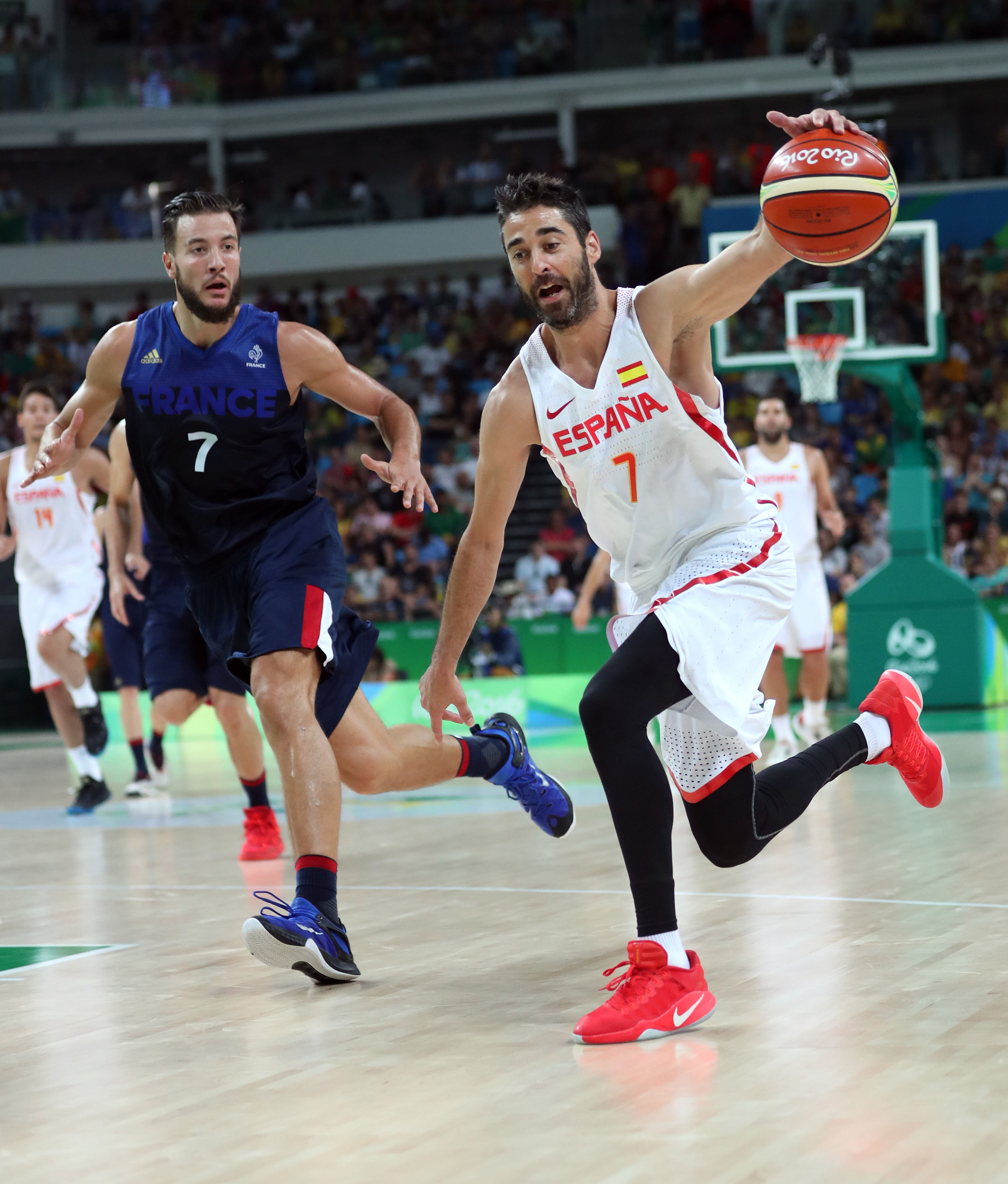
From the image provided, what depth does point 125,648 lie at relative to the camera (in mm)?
10211

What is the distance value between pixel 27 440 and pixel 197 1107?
6.22 metres

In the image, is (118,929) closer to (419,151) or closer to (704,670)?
(704,670)

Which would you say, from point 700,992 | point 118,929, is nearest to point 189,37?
point 118,929

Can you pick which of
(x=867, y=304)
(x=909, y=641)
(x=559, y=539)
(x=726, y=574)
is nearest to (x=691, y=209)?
(x=559, y=539)

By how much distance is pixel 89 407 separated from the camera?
15.3 ft

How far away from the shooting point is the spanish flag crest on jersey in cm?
370

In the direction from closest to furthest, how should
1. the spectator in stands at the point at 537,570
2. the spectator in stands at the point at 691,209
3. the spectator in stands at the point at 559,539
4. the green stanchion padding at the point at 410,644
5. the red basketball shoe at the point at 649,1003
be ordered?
1. the red basketball shoe at the point at 649,1003
2. the green stanchion padding at the point at 410,644
3. the spectator in stands at the point at 537,570
4. the spectator in stands at the point at 559,539
5. the spectator in stands at the point at 691,209

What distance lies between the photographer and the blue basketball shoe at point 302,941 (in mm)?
3848

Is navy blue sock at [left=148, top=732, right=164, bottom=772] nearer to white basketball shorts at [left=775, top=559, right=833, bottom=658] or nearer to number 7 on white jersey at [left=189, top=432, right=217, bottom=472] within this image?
white basketball shorts at [left=775, top=559, right=833, bottom=658]

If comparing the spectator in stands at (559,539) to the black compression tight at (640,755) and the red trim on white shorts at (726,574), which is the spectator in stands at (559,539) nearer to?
the red trim on white shorts at (726,574)

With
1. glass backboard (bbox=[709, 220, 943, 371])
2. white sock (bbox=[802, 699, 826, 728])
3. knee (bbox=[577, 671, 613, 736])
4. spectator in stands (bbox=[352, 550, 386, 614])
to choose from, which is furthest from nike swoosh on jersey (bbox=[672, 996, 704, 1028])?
spectator in stands (bbox=[352, 550, 386, 614])

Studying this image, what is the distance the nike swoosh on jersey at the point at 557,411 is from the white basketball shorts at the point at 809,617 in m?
6.25

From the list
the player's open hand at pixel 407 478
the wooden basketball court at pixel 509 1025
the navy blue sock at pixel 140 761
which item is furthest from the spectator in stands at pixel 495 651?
the player's open hand at pixel 407 478

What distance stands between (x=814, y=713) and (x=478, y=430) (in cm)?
444
